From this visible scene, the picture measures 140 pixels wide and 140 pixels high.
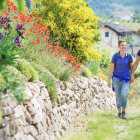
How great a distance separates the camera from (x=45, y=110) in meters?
5.48

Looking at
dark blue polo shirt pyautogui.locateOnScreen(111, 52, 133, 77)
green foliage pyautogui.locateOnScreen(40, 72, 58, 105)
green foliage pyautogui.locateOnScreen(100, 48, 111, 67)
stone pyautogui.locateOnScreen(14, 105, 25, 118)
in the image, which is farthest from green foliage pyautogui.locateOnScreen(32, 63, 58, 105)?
green foliage pyautogui.locateOnScreen(100, 48, 111, 67)

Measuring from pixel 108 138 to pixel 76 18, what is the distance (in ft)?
18.3

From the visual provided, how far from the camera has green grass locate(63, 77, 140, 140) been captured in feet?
18.7

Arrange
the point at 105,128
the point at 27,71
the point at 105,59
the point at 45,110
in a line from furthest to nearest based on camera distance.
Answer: the point at 105,59, the point at 105,128, the point at 27,71, the point at 45,110

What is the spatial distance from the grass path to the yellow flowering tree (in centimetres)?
312

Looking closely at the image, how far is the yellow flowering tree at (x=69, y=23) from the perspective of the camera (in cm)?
949

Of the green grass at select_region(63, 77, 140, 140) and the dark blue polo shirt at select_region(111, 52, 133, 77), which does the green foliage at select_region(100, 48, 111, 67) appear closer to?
the green grass at select_region(63, 77, 140, 140)

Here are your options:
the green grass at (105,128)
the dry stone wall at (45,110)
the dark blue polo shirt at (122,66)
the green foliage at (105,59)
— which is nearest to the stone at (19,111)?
the dry stone wall at (45,110)

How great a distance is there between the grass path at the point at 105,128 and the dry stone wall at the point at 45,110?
29 centimetres

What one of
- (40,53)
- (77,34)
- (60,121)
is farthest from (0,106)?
(77,34)

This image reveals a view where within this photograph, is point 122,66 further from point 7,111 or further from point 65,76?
point 7,111

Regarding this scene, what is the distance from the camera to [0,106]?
4.23 meters

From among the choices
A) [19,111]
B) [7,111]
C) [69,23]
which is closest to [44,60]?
Answer: [69,23]

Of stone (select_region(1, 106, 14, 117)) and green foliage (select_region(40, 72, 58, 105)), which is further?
green foliage (select_region(40, 72, 58, 105))
